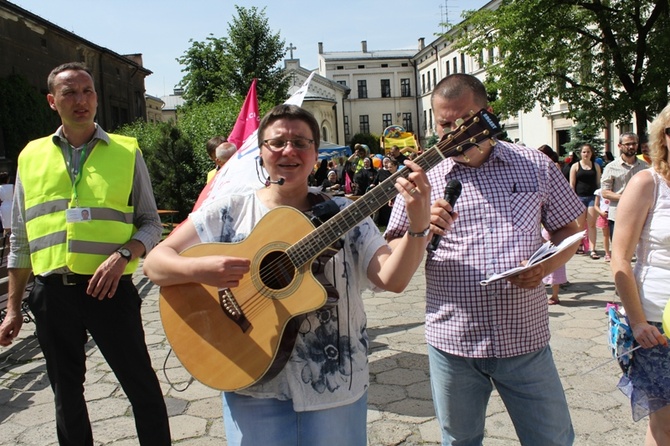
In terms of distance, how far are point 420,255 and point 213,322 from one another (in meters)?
0.80

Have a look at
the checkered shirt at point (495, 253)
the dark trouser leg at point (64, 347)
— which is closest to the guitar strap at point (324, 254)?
the checkered shirt at point (495, 253)

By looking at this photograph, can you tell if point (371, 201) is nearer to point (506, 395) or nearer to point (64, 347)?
point (506, 395)

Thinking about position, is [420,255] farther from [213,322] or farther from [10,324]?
[10,324]

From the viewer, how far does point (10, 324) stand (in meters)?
2.99

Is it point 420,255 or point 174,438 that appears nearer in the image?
point 420,255

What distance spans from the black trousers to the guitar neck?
126 cm

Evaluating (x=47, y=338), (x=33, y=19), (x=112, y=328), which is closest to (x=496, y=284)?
(x=112, y=328)

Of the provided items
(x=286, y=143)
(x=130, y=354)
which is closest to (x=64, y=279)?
(x=130, y=354)

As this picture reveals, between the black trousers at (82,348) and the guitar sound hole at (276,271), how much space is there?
3.64 ft

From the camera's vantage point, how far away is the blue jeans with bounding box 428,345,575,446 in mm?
2287

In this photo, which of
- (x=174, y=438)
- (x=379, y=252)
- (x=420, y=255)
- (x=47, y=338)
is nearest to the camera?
(x=420, y=255)

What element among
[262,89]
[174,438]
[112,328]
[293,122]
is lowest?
[174,438]

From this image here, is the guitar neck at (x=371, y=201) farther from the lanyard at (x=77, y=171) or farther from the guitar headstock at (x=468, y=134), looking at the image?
the lanyard at (x=77, y=171)

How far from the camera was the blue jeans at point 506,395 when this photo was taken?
7.50ft
